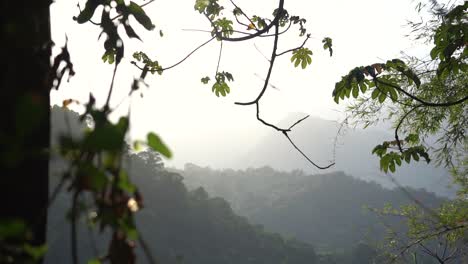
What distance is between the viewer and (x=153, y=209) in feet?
97.6

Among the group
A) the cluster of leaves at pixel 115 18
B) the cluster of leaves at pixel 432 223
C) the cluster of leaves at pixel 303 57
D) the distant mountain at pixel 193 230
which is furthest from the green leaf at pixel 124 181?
the distant mountain at pixel 193 230

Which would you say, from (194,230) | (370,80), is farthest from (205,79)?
(194,230)

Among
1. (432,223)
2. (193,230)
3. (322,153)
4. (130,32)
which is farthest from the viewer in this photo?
(322,153)

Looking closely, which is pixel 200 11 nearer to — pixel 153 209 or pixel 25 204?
pixel 25 204

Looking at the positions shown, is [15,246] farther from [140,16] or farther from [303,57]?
[303,57]

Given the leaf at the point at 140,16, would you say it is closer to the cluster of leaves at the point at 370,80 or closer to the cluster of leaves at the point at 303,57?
the cluster of leaves at the point at 370,80

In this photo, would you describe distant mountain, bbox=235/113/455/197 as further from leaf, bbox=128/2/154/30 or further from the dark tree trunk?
the dark tree trunk

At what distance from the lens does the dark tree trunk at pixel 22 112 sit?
1.07ft

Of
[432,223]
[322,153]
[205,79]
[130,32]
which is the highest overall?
[322,153]

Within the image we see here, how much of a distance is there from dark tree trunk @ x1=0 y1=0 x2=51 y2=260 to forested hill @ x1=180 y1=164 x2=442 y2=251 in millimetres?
47815

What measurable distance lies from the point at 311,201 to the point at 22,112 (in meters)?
54.8

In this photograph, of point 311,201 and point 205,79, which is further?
point 311,201

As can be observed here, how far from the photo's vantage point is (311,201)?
53.4 metres

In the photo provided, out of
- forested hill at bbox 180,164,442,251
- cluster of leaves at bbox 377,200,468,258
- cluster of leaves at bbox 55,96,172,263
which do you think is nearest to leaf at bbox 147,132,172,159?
cluster of leaves at bbox 55,96,172,263
